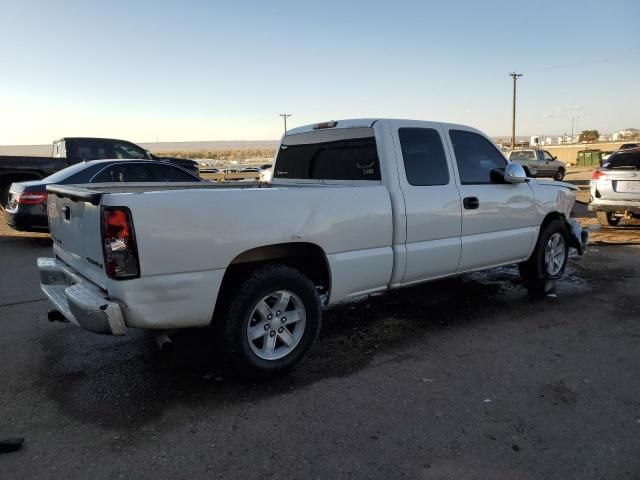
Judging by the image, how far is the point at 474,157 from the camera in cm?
531

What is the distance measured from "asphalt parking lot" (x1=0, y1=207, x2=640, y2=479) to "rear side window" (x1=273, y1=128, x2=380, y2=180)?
61.0 inches

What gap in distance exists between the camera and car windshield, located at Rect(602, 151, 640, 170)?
10008 mm

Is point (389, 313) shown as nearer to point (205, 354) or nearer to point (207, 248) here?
point (205, 354)

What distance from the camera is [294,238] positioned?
146 inches

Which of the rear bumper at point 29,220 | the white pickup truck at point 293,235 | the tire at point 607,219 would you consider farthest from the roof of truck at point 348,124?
the tire at point 607,219

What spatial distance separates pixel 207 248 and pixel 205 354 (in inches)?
55.5

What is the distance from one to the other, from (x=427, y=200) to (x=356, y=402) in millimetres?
2019

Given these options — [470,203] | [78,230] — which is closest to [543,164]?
[470,203]

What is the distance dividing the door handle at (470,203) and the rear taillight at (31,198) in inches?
292

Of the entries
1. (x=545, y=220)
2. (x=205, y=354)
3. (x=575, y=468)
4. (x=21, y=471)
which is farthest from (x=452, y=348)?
(x=21, y=471)

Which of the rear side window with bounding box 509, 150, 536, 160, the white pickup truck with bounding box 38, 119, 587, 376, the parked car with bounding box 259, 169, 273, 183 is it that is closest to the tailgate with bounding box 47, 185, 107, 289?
the white pickup truck with bounding box 38, 119, 587, 376

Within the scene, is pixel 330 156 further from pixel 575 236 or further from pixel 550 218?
pixel 575 236

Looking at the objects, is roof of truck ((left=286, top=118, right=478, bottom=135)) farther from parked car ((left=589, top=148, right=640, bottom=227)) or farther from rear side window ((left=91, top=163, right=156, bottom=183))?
parked car ((left=589, top=148, right=640, bottom=227))

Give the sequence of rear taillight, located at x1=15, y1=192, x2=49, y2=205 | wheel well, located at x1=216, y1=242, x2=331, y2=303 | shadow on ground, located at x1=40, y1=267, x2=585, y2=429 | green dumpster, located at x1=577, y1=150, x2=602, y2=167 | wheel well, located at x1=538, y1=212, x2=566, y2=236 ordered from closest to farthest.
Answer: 1. shadow on ground, located at x1=40, y1=267, x2=585, y2=429
2. wheel well, located at x1=216, y1=242, x2=331, y2=303
3. wheel well, located at x1=538, y1=212, x2=566, y2=236
4. rear taillight, located at x1=15, y1=192, x2=49, y2=205
5. green dumpster, located at x1=577, y1=150, x2=602, y2=167
